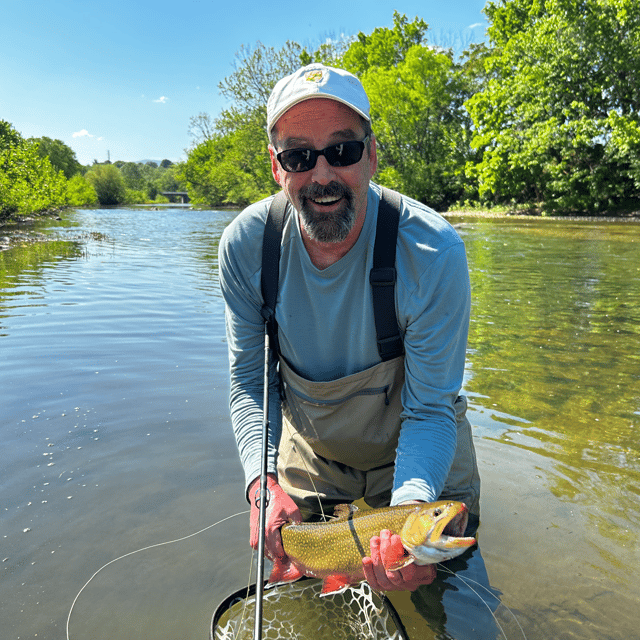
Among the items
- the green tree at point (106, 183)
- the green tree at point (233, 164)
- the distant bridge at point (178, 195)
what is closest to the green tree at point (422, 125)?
the green tree at point (233, 164)

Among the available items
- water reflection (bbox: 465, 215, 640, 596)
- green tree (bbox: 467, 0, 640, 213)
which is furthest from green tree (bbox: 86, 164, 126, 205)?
water reflection (bbox: 465, 215, 640, 596)

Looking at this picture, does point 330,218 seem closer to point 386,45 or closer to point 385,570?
point 385,570

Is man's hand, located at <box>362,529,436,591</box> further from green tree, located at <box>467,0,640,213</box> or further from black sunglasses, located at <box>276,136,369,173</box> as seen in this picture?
green tree, located at <box>467,0,640,213</box>

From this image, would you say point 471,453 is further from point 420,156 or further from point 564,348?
point 420,156

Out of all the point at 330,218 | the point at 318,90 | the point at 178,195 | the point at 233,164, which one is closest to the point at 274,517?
the point at 330,218

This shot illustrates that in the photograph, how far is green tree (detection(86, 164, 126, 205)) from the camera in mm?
101250

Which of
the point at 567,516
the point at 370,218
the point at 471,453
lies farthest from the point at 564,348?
the point at 370,218

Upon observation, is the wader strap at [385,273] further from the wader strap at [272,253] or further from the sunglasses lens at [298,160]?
the wader strap at [272,253]

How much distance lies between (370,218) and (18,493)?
2.99 metres

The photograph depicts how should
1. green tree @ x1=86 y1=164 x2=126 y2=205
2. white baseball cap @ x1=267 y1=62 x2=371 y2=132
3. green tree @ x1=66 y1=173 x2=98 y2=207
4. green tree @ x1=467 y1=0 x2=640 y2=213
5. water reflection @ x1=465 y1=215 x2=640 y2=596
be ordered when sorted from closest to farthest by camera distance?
white baseball cap @ x1=267 y1=62 x2=371 y2=132 → water reflection @ x1=465 y1=215 x2=640 y2=596 → green tree @ x1=467 y1=0 x2=640 y2=213 → green tree @ x1=66 y1=173 x2=98 y2=207 → green tree @ x1=86 y1=164 x2=126 y2=205

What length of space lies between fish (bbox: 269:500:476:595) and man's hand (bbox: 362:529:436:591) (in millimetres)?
22

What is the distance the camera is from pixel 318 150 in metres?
2.58

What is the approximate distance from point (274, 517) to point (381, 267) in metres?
1.24

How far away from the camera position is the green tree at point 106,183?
101m
